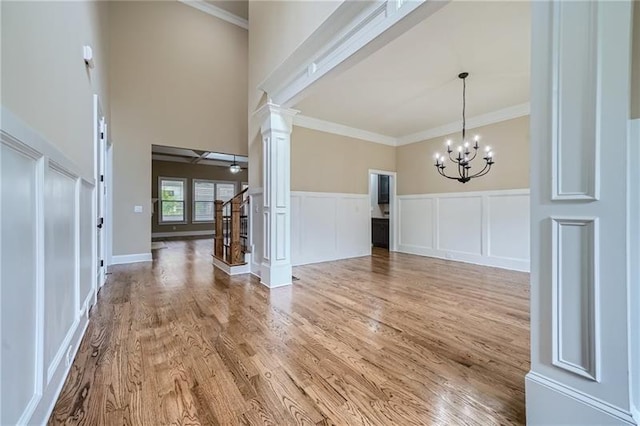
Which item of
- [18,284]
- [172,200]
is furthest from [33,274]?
[172,200]

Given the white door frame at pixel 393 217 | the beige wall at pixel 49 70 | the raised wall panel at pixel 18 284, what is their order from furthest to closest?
the white door frame at pixel 393 217 < the beige wall at pixel 49 70 < the raised wall panel at pixel 18 284

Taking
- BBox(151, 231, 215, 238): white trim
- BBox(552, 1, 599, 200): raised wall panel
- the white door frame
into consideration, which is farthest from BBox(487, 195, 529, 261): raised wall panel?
BBox(151, 231, 215, 238): white trim

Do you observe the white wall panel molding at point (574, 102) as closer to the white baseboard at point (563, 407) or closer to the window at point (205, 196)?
the white baseboard at point (563, 407)

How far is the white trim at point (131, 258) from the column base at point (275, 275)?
305 cm

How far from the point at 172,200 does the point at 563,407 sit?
1082 centimetres

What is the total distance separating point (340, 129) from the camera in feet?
18.9

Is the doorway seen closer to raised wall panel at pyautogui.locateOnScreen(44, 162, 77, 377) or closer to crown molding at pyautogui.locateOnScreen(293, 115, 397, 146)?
crown molding at pyautogui.locateOnScreen(293, 115, 397, 146)

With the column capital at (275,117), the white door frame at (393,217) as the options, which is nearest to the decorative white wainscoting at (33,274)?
the column capital at (275,117)

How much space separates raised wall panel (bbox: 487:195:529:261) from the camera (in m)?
4.54

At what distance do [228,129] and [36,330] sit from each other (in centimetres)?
584

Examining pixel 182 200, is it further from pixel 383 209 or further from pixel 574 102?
pixel 574 102

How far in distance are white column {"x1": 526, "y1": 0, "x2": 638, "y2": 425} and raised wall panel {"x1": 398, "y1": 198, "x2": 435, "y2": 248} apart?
5.04 meters

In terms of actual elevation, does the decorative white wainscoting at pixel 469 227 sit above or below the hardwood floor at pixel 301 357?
above

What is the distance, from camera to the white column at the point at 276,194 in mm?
3652
